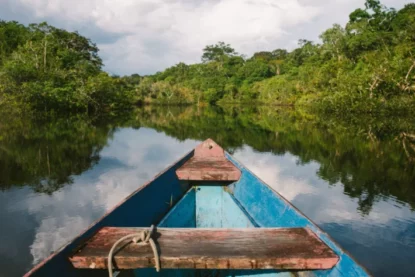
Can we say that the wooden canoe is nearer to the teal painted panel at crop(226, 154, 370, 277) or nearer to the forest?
the teal painted panel at crop(226, 154, 370, 277)

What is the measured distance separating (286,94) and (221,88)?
A: 15.4 metres

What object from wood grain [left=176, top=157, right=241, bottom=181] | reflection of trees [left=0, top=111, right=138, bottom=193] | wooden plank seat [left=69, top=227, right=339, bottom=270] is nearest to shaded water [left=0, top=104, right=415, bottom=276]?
reflection of trees [left=0, top=111, right=138, bottom=193]

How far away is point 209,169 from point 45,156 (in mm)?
7674

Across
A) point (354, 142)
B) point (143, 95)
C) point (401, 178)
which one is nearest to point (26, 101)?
point (354, 142)

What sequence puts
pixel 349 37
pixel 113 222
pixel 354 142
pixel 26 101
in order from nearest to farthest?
pixel 113 222 < pixel 354 142 < pixel 26 101 < pixel 349 37

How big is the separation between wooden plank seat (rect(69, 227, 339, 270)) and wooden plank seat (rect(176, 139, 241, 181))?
2.02 metres

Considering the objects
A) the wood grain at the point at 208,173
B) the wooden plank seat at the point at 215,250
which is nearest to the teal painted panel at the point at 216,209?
the wood grain at the point at 208,173

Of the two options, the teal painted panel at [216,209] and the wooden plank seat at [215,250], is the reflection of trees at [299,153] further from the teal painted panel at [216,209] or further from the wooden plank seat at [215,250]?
the wooden plank seat at [215,250]

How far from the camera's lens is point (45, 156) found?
1021cm

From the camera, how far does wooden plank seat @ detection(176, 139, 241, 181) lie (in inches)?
170

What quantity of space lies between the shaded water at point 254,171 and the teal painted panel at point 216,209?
190cm

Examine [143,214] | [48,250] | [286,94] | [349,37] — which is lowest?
[48,250]

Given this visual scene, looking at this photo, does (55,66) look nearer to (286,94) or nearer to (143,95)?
(143,95)

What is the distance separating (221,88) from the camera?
56625 mm
